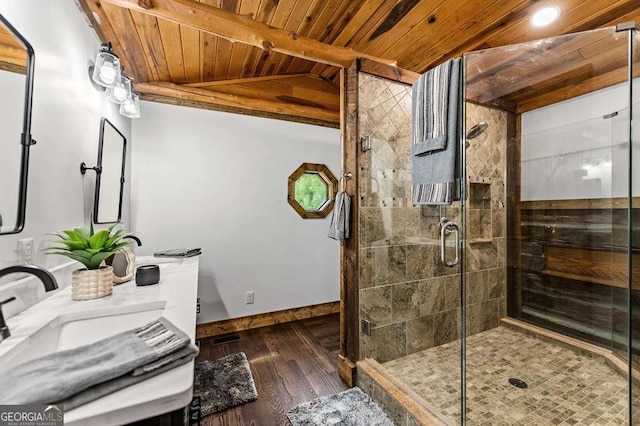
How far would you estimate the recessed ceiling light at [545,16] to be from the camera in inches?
63.4

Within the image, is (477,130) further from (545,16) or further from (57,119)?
(57,119)

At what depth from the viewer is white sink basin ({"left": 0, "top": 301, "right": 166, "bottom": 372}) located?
0.85 m

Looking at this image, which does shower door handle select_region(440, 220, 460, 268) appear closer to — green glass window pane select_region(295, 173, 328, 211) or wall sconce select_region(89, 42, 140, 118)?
green glass window pane select_region(295, 173, 328, 211)

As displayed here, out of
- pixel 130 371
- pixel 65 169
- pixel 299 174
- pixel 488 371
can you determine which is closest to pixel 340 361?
pixel 488 371

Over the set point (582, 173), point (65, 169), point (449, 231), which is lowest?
Answer: point (449, 231)

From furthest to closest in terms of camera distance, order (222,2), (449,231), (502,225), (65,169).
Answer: (502,225) < (449,231) < (222,2) < (65,169)

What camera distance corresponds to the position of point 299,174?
300cm

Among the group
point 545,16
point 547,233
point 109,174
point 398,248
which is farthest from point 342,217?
point 547,233

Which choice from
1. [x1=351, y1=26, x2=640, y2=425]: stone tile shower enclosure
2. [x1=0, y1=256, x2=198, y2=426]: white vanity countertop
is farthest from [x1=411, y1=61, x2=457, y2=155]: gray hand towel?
[x1=0, y1=256, x2=198, y2=426]: white vanity countertop

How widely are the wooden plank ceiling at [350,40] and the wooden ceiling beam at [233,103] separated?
0.4 inches

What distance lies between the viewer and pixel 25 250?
1043 mm

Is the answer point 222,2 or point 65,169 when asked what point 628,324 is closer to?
point 222,2

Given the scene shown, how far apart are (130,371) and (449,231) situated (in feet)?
7.12

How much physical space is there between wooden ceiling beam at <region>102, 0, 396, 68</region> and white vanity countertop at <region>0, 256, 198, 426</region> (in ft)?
4.84
